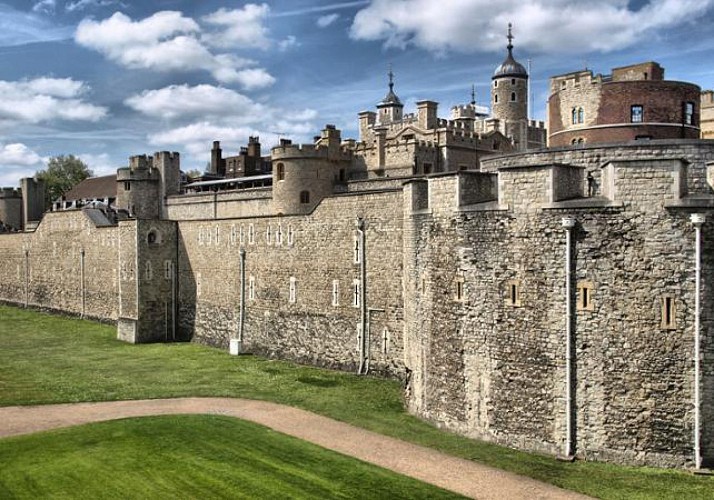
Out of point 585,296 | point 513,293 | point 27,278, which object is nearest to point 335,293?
point 513,293

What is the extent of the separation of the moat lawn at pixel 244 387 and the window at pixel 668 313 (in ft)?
10.0

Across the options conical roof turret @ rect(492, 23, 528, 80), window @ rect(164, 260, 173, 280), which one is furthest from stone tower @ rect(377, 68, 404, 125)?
window @ rect(164, 260, 173, 280)

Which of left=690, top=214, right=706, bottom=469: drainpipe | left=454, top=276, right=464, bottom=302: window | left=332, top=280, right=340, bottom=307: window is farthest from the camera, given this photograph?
left=332, top=280, right=340, bottom=307: window

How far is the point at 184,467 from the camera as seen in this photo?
16094 mm

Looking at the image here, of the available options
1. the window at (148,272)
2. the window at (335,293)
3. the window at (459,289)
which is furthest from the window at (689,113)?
the window at (148,272)

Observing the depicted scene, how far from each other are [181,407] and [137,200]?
3174 cm

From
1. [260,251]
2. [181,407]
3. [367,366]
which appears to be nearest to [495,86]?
[260,251]

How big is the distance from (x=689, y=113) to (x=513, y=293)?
908 centimetres

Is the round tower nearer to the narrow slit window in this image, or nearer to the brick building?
the brick building

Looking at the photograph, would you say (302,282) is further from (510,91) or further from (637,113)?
(510,91)

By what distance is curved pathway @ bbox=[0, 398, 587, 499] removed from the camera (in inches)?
583

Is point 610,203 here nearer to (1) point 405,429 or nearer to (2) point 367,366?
(1) point 405,429

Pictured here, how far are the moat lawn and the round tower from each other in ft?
125

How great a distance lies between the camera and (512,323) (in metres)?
17.2
